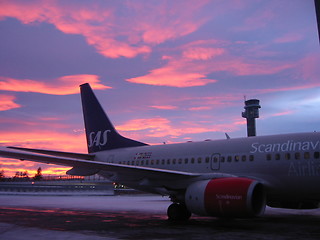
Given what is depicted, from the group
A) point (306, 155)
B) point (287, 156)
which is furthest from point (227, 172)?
point (306, 155)

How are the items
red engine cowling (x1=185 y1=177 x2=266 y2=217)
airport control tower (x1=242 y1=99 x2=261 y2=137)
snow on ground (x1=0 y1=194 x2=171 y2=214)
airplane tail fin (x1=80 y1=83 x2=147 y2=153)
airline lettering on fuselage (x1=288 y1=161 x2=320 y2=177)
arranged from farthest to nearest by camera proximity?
airport control tower (x1=242 y1=99 x2=261 y2=137)
airplane tail fin (x1=80 y1=83 x2=147 y2=153)
snow on ground (x1=0 y1=194 x2=171 y2=214)
airline lettering on fuselage (x1=288 y1=161 x2=320 y2=177)
red engine cowling (x1=185 y1=177 x2=266 y2=217)

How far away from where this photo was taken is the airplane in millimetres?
12289

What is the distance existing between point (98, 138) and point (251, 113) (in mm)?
123264

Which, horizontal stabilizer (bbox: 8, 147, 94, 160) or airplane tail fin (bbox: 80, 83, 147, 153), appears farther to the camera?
airplane tail fin (bbox: 80, 83, 147, 153)

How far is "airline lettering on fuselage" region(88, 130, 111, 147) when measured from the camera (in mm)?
21359

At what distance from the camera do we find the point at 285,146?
13570 millimetres

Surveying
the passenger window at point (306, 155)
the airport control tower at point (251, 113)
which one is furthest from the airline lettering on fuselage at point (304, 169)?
the airport control tower at point (251, 113)

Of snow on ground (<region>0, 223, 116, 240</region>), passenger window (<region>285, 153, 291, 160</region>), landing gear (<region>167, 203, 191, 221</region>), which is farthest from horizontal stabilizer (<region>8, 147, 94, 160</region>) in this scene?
passenger window (<region>285, 153, 291, 160</region>)

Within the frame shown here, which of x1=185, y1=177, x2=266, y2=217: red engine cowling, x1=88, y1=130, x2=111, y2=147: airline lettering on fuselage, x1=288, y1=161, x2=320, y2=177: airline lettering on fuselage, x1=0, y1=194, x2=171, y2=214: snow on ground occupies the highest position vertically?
x1=88, y1=130, x2=111, y2=147: airline lettering on fuselage

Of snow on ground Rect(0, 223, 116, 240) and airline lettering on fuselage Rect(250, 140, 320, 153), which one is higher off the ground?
airline lettering on fuselage Rect(250, 140, 320, 153)

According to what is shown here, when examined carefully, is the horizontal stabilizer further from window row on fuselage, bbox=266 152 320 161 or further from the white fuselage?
window row on fuselage, bbox=266 152 320 161

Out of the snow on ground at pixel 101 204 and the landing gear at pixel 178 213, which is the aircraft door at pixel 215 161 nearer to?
the landing gear at pixel 178 213

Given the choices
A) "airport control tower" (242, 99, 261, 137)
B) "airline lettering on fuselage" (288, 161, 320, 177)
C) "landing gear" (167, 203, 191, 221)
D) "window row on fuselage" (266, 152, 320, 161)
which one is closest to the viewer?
"airline lettering on fuselage" (288, 161, 320, 177)

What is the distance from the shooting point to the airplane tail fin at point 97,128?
832 inches
